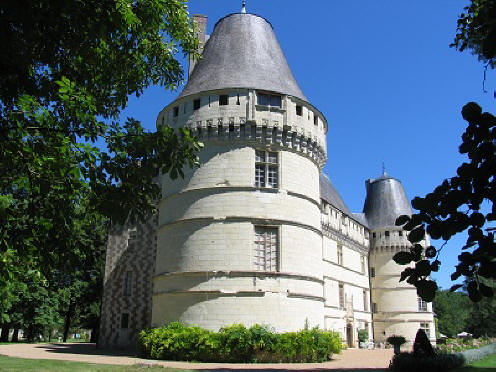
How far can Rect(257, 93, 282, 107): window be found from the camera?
19.0 metres

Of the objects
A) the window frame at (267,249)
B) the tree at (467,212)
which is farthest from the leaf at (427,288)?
the window frame at (267,249)

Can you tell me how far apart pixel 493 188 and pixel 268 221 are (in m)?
14.6

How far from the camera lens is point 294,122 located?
1909 centimetres

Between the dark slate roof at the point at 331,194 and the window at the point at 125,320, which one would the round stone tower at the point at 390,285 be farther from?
the window at the point at 125,320

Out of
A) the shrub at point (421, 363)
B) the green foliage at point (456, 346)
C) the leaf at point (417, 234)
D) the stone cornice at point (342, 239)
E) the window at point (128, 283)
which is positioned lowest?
the shrub at point (421, 363)

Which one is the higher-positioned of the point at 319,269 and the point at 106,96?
the point at 106,96

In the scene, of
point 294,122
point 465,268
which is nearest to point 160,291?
point 294,122

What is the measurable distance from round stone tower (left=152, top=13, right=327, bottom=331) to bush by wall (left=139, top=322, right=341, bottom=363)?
2.54ft

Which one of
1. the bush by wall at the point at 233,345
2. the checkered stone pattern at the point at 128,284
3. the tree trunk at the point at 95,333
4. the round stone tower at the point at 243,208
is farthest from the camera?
the tree trunk at the point at 95,333

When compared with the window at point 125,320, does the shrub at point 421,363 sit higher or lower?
lower

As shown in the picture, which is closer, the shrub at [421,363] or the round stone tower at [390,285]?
the shrub at [421,363]

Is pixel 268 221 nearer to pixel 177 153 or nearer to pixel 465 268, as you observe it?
pixel 177 153

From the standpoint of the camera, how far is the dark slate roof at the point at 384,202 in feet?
127

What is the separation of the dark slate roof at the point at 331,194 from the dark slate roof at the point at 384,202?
3429 millimetres
